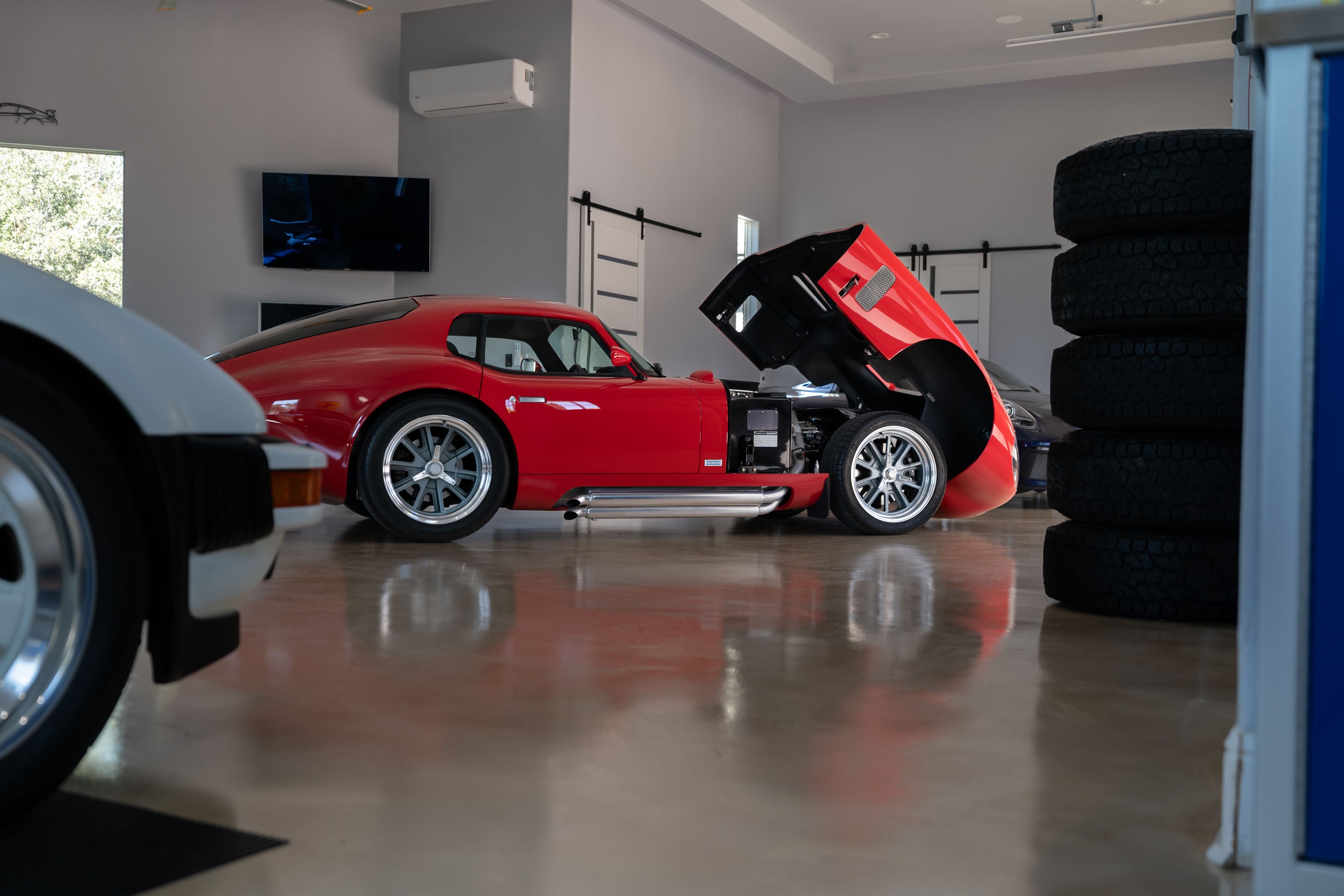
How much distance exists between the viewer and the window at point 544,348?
18.2 feet

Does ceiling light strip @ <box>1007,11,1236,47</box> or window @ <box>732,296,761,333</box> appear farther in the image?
ceiling light strip @ <box>1007,11,1236,47</box>

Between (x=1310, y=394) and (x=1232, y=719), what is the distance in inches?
51.1

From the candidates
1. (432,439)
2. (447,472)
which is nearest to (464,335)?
(432,439)

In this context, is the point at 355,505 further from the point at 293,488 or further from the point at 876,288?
the point at 293,488

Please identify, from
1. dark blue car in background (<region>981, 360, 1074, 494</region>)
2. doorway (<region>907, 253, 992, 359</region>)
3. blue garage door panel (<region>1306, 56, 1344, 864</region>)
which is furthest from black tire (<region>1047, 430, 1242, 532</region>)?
doorway (<region>907, 253, 992, 359</region>)

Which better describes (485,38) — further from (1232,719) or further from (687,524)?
(1232,719)

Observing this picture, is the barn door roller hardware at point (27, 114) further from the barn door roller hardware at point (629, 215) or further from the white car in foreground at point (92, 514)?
the white car in foreground at point (92, 514)

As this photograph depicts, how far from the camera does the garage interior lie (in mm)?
1579

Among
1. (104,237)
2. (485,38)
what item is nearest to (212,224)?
(104,237)

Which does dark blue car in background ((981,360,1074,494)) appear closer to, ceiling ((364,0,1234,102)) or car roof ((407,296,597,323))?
car roof ((407,296,597,323))

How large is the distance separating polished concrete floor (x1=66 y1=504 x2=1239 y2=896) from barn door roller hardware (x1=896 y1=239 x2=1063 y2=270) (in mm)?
10704

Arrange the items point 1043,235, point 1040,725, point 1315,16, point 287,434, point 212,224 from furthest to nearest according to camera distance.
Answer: point 1043,235 < point 212,224 < point 287,434 < point 1040,725 < point 1315,16

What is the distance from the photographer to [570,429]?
5.45 m

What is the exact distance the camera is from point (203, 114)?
416 inches
